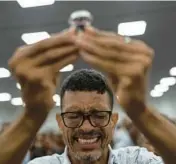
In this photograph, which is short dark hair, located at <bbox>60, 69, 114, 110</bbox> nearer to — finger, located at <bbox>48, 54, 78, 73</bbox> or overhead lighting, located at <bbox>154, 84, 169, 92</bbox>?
finger, located at <bbox>48, 54, 78, 73</bbox>

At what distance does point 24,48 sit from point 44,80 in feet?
0.25

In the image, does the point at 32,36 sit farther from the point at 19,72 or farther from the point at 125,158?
the point at 19,72

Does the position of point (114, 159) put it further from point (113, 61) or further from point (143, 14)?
point (143, 14)

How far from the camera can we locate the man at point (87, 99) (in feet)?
3.10

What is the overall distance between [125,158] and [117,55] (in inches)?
25.3

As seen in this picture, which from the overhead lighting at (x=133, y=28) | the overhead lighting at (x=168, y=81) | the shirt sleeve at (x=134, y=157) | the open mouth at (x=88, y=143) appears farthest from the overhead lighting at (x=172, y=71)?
the open mouth at (x=88, y=143)

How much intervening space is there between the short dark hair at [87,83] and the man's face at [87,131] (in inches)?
0.7

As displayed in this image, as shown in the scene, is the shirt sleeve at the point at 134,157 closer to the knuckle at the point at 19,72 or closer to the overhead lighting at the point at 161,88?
the knuckle at the point at 19,72

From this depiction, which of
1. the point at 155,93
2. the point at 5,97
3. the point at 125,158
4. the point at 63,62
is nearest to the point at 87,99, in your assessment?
→ the point at 125,158

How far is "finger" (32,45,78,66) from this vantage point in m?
0.94

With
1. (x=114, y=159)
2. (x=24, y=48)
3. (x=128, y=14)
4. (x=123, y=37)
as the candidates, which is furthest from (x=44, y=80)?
(x=128, y=14)

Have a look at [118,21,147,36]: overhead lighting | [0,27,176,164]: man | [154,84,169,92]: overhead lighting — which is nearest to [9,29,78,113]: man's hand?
[0,27,176,164]: man

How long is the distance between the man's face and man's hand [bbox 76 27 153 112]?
30 centimetres

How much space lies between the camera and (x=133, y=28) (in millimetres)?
5180
